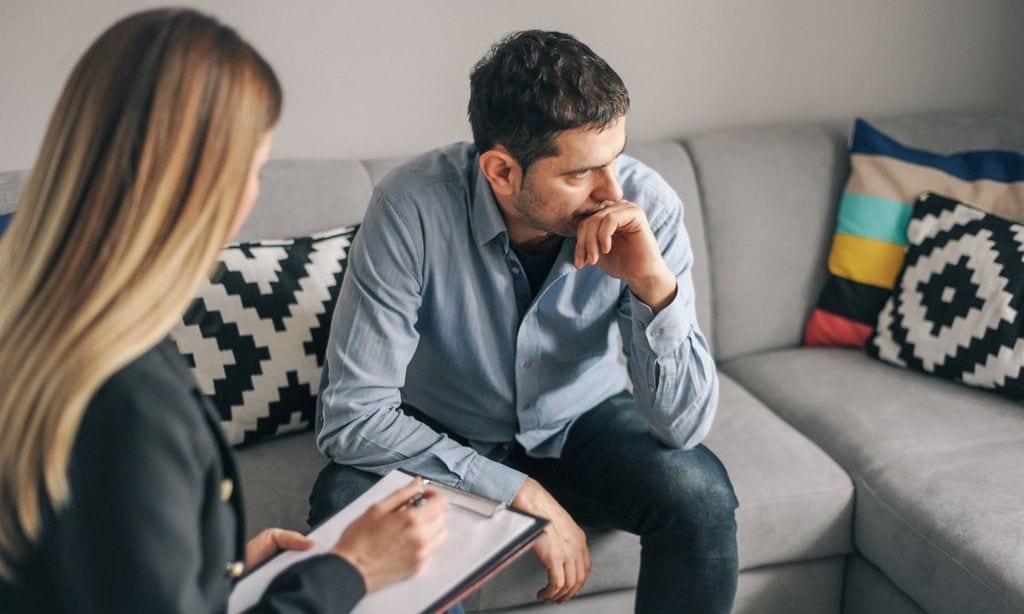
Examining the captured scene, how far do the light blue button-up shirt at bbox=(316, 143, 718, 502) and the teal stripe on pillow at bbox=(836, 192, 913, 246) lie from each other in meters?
0.71

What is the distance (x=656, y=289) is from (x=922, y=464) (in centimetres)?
58

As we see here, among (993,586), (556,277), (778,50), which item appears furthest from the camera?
(778,50)

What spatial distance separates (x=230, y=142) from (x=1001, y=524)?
1263 millimetres

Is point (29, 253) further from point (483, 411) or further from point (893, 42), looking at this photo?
point (893, 42)

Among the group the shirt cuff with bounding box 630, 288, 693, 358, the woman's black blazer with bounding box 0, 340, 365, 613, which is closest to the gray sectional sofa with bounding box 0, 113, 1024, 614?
the shirt cuff with bounding box 630, 288, 693, 358

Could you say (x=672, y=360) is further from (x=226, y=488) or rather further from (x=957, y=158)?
(x=957, y=158)

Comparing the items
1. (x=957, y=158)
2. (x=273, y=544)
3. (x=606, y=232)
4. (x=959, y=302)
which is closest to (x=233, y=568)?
(x=273, y=544)

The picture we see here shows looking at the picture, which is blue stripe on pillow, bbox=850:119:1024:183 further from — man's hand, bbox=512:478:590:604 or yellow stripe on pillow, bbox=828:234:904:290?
man's hand, bbox=512:478:590:604

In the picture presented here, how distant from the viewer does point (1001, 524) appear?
4.94ft

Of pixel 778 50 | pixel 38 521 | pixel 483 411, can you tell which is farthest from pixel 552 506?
pixel 778 50

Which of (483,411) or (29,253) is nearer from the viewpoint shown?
(29,253)

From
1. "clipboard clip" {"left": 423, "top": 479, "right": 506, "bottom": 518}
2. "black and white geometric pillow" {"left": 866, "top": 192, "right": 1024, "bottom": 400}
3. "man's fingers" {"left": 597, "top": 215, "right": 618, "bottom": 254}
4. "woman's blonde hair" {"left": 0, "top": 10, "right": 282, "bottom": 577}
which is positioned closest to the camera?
"woman's blonde hair" {"left": 0, "top": 10, "right": 282, "bottom": 577}

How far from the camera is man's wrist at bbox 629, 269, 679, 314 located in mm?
1457

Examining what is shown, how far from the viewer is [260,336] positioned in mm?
1688
